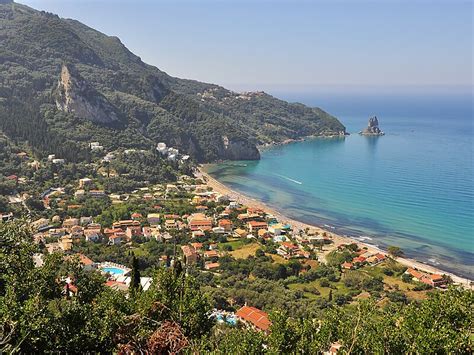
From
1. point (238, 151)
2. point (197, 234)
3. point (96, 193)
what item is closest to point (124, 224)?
point (197, 234)

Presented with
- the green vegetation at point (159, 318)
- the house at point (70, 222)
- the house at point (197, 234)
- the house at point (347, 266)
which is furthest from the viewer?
the house at point (70, 222)

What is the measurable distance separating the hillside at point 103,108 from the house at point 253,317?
39391 millimetres

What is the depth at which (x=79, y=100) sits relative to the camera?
68625 mm

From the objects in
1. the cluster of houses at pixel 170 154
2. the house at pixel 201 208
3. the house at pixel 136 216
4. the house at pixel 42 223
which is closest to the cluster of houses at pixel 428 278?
the house at pixel 201 208

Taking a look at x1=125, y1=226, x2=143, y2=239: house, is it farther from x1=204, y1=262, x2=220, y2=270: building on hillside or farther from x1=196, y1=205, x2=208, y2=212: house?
x1=196, y1=205, x2=208, y2=212: house

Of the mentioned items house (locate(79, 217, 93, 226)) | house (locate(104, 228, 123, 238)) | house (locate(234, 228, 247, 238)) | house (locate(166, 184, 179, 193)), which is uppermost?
house (locate(166, 184, 179, 193))

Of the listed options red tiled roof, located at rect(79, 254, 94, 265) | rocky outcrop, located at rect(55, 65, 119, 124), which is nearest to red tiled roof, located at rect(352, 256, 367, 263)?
red tiled roof, located at rect(79, 254, 94, 265)

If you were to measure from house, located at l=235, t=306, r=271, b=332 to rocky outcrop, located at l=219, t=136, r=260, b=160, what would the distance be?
197 feet

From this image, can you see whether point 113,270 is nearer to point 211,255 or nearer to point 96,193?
point 211,255

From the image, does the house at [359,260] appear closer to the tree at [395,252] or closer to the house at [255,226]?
the tree at [395,252]

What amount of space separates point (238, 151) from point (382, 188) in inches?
1285

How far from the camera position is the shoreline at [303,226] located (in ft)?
100

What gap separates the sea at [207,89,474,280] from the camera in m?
38.1

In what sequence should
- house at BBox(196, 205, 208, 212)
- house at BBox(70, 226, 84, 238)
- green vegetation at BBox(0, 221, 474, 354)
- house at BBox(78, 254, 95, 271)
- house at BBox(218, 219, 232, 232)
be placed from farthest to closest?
1. house at BBox(196, 205, 208, 212)
2. house at BBox(218, 219, 232, 232)
3. house at BBox(70, 226, 84, 238)
4. house at BBox(78, 254, 95, 271)
5. green vegetation at BBox(0, 221, 474, 354)
